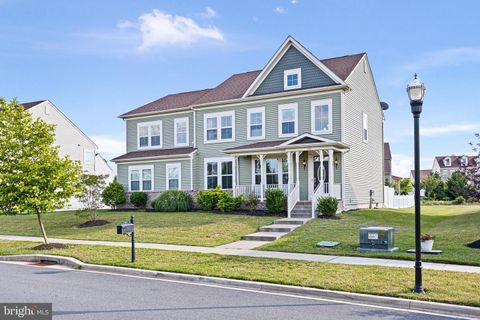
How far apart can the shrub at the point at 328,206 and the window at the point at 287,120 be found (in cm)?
497

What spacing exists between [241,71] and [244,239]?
17.6m

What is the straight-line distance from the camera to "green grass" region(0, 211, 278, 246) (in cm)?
1580

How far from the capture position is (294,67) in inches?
939

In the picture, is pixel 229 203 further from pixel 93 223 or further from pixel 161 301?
pixel 161 301

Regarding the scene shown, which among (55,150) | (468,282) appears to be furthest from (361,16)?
(55,150)

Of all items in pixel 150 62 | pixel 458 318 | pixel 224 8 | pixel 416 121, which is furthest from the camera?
pixel 150 62

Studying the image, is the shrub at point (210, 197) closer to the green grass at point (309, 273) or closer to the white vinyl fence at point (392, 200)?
the green grass at point (309, 273)

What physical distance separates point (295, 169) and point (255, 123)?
375 cm

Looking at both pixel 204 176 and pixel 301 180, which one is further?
pixel 204 176

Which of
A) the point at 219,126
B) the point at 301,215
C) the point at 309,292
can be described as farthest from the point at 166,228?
the point at 309,292

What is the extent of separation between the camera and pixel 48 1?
52.2 ft

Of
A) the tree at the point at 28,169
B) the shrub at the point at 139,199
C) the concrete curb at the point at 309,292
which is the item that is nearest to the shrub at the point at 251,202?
the shrub at the point at 139,199

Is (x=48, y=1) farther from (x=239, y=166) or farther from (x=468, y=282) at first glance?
(x=468, y=282)

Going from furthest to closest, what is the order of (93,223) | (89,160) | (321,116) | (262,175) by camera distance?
(89,160)
(262,175)
(321,116)
(93,223)
